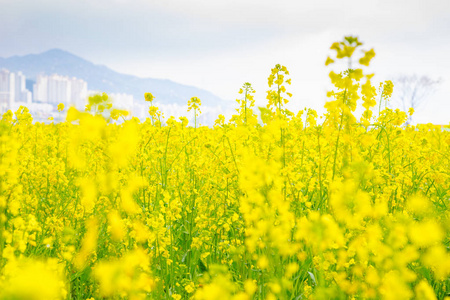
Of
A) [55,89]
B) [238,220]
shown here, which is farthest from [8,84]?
[238,220]

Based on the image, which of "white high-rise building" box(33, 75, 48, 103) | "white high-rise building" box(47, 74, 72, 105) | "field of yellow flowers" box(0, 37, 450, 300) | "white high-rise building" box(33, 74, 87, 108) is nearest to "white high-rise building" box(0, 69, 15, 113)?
"white high-rise building" box(33, 74, 87, 108)

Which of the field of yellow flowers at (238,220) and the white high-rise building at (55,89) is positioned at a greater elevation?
the white high-rise building at (55,89)

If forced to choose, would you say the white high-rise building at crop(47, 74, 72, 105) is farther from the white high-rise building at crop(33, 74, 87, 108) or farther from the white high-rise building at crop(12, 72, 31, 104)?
the white high-rise building at crop(12, 72, 31, 104)

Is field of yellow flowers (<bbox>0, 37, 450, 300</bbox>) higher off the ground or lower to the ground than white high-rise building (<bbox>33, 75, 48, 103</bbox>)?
lower

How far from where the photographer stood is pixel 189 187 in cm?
334

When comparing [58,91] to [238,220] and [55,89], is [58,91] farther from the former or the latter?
[238,220]

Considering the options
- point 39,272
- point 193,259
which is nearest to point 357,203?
point 39,272

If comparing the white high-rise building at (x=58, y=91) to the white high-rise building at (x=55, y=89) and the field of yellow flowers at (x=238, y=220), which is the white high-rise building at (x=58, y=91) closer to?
the white high-rise building at (x=55, y=89)

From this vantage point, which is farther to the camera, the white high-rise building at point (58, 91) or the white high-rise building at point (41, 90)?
the white high-rise building at point (41, 90)

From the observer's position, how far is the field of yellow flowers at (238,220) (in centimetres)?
134

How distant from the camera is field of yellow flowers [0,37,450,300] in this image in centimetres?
134

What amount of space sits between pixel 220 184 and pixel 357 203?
5.49 ft

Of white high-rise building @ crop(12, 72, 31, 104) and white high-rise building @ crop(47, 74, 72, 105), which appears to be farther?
white high-rise building @ crop(47, 74, 72, 105)

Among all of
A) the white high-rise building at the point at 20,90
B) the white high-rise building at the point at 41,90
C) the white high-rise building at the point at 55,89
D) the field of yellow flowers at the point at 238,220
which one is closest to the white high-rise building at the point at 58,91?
the white high-rise building at the point at 55,89
